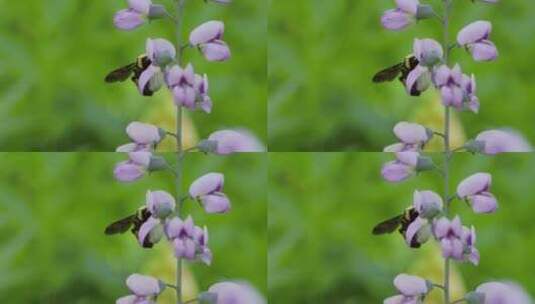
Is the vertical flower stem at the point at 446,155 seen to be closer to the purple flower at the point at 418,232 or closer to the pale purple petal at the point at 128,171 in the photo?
the purple flower at the point at 418,232

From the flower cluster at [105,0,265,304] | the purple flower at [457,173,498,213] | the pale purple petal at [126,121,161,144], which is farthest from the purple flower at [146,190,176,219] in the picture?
the purple flower at [457,173,498,213]

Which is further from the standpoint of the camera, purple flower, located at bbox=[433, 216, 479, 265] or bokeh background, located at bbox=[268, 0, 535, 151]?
bokeh background, located at bbox=[268, 0, 535, 151]

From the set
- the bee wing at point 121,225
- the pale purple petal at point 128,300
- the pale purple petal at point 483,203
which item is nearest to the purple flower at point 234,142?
the bee wing at point 121,225

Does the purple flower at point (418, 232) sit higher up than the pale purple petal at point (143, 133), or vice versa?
the pale purple petal at point (143, 133)

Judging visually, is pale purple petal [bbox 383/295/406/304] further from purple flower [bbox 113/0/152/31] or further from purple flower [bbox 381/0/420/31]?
purple flower [bbox 113/0/152/31]

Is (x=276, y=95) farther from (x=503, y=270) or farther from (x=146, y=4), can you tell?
(x=503, y=270)
